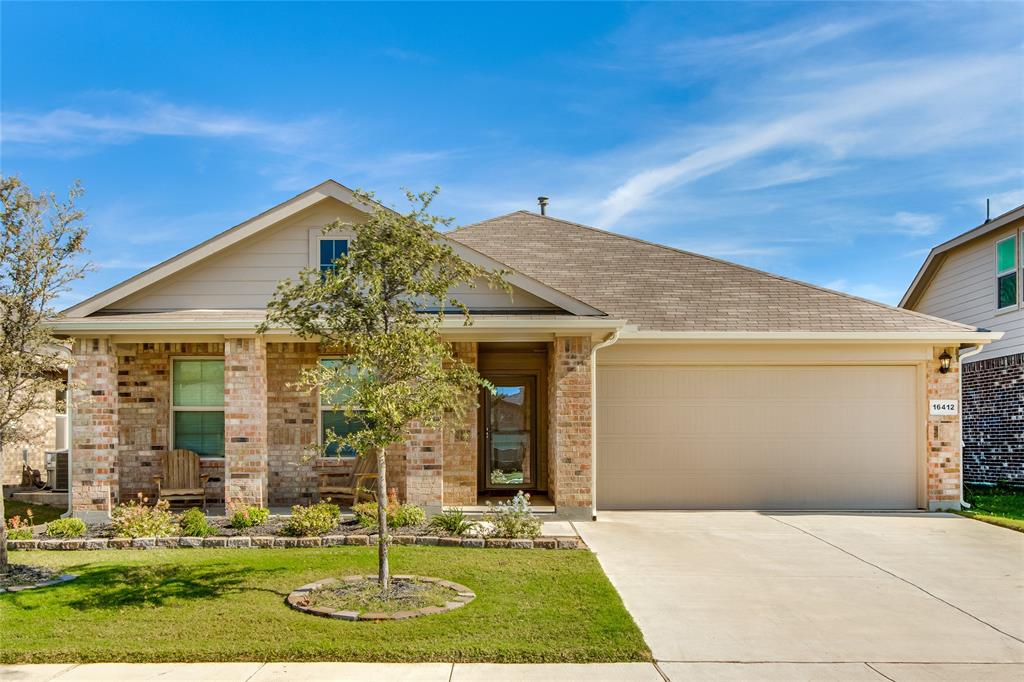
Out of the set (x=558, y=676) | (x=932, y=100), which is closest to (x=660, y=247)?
(x=932, y=100)

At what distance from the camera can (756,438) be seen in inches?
498

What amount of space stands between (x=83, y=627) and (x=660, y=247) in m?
12.1

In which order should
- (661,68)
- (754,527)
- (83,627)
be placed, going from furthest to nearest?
(661,68) → (754,527) → (83,627)

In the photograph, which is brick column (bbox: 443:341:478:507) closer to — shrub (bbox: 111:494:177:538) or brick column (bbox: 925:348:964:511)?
shrub (bbox: 111:494:177:538)

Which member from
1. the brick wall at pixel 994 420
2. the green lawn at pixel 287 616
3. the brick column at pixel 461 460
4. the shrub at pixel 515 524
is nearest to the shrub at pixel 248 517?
the green lawn at pixel 287 616

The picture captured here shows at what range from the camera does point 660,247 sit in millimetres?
15609

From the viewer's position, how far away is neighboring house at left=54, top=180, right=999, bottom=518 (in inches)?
444

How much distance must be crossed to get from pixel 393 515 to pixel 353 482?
2.05m

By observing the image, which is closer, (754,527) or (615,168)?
(754,527)

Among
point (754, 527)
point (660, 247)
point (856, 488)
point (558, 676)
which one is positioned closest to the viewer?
point (558, 676)

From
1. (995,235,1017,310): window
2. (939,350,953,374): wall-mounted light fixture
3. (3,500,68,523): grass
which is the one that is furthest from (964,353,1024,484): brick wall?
(3,500,68,523): grass

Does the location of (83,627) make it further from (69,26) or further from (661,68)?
(661,68)

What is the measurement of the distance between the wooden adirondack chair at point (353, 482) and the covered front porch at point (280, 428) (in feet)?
0.48

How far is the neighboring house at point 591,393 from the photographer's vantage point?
1127cm
